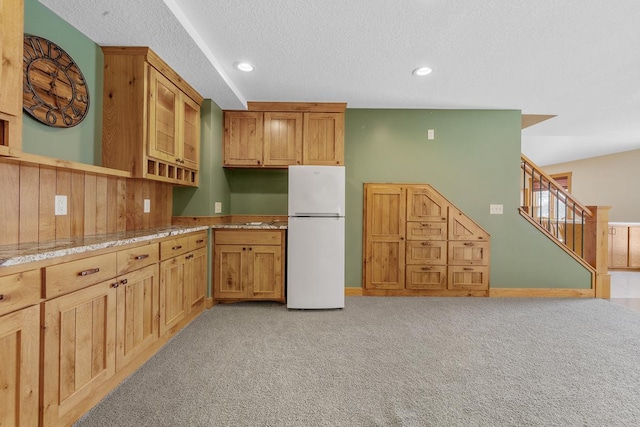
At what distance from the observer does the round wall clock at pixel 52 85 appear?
165 cm

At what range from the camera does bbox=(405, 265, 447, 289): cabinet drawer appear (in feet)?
11.8

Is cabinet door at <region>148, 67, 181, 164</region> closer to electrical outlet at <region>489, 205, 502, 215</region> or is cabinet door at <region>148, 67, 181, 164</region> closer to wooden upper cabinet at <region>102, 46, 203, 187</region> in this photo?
wooden upper cabinet at <region>102, 46, 203, 187</region>

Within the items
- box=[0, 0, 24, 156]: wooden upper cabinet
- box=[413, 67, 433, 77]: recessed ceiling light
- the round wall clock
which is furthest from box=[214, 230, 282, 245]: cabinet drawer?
box=[413, 67, 433, 77]: recessed ceiling light

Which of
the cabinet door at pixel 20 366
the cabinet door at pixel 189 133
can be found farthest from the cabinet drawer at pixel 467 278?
the cabinet door at pixel 20 366

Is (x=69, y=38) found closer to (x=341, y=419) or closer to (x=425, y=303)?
(x=341, y=419)

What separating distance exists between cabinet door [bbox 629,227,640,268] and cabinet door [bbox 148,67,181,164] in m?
7.69

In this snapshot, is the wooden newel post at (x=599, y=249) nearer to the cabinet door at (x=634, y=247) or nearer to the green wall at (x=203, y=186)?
the cabinet door at (x=634, y=247)

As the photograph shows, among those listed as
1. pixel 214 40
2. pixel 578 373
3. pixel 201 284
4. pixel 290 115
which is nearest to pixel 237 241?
pixel 201 284

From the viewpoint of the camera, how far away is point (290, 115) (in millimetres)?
3482

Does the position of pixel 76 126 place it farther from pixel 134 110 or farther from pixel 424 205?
pixel 424 205

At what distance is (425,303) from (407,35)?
2738mm

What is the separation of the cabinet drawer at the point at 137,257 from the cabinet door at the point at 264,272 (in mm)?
1188

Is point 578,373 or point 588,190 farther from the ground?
point 588,190

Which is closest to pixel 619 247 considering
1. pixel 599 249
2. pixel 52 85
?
pixel 599 249
